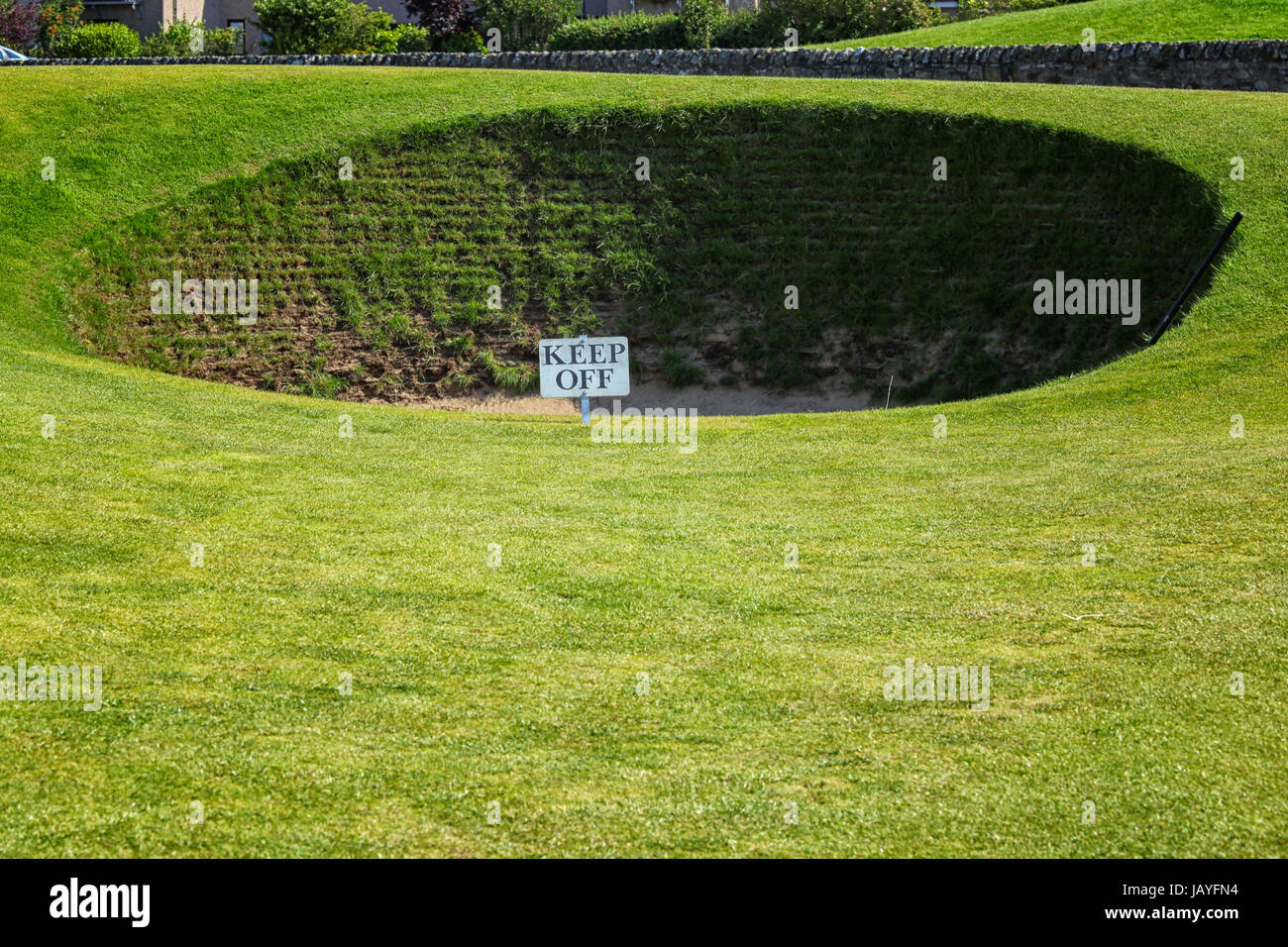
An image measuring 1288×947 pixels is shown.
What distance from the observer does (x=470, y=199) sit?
27859mm

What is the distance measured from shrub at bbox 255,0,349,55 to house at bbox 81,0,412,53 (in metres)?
9.19

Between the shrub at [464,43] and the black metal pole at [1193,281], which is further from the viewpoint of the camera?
the shrub at [464,43]

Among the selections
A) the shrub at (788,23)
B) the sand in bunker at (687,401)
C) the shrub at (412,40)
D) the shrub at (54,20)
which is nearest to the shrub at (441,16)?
the shrub at (412,40)

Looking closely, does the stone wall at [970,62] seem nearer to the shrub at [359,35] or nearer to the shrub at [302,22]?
the shrub at [359,35]

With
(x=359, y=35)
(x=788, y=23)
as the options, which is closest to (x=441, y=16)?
(x=359, y=35)

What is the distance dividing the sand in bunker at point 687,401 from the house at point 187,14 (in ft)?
127

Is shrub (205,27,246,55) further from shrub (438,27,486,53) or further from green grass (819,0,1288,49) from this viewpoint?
green grass (819,0,1288,49)

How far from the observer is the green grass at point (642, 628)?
231 inches

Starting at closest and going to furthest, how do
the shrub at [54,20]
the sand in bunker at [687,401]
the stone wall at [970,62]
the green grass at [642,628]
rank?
the green grass at [642,628]
the sand in bunker at [687,401]
the stone wall at [970,62]
the shrub at [54,20]

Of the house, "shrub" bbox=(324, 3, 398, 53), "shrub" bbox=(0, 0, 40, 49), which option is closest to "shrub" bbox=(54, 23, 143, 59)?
"shrub" bbox=(0, 0, 40, 49)

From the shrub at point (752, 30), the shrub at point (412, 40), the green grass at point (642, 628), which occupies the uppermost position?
the shrub at point (412, 40)

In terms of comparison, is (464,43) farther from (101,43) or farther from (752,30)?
(101,43)
